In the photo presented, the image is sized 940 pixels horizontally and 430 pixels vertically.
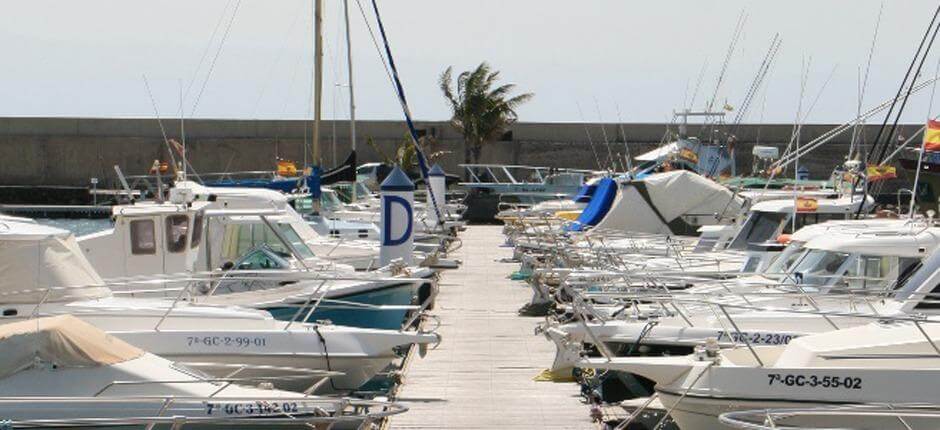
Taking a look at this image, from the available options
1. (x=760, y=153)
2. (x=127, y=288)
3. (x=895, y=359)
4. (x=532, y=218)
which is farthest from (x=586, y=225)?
(x=895, y=359)

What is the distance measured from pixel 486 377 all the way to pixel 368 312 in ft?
4.99

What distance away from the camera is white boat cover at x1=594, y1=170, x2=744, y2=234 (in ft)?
97.2

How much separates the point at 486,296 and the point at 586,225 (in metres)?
3.95

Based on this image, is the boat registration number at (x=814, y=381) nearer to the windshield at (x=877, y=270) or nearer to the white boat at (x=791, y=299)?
the white boat at (x=791, y=299)

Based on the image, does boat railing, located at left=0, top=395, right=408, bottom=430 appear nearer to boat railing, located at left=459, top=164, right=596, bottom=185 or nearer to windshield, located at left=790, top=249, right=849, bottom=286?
windshield, located at left=790, top=249, right=849, bottom=286

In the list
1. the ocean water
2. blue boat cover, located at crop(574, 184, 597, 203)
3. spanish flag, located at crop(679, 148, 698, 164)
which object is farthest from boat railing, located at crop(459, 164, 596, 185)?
spanish flag, located at crop(679, 148, 698, 164)

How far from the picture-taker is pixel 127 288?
18.6m

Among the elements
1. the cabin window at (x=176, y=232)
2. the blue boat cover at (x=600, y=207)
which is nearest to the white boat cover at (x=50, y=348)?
the cabin window at (x=176, y=232)

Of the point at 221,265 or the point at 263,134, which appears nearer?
the point at 221,265

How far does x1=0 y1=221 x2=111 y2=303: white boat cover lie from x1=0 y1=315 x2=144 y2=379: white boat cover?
→ 292cm

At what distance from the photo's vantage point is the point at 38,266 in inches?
617

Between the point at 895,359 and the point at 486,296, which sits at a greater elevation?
the point at 895,359

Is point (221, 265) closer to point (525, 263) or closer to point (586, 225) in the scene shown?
point (525, 263)

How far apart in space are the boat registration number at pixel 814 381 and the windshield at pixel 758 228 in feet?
33.2
